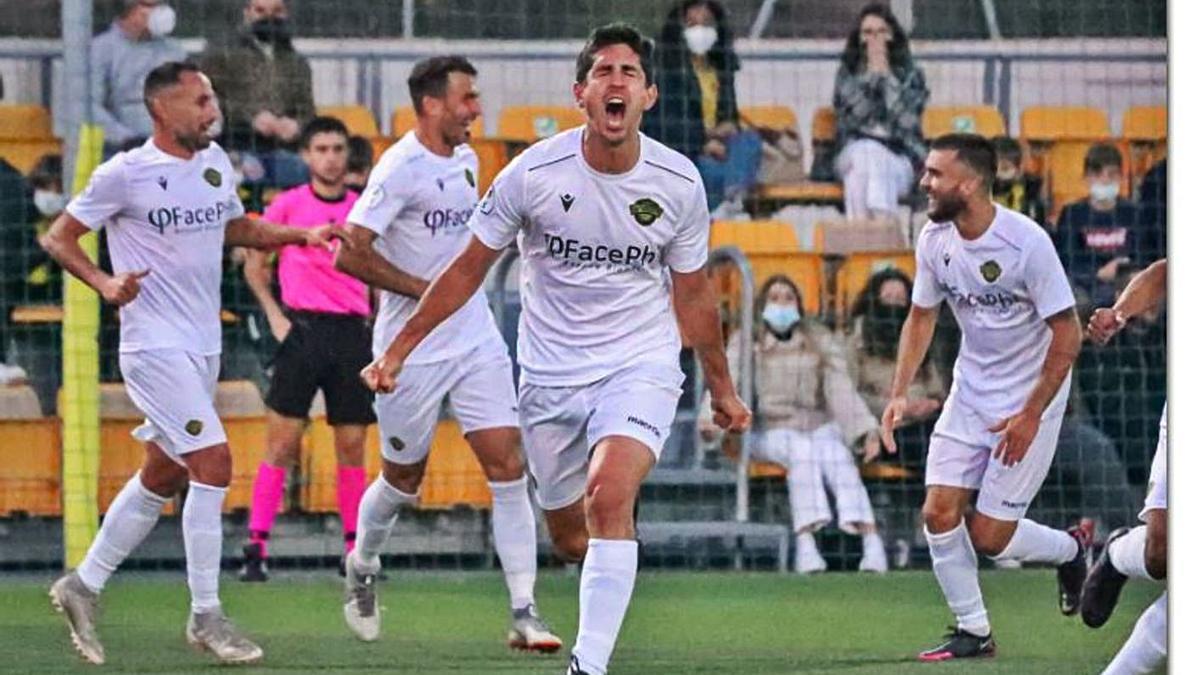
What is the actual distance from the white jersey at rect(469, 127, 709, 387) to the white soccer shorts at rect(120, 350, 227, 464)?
1.35 meters

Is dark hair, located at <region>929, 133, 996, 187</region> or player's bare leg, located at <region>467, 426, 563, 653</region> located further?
dark hair, located at <region>929, 133, 996, 187</region>

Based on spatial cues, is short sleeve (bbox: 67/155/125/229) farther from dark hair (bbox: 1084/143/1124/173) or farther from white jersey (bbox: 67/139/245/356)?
dark hair (bbox: 1084/143/1124/173)

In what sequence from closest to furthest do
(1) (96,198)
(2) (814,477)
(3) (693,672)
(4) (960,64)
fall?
(3) (693,672) < (1) (96,198) < (2) (814,477) < (4) (960,64)

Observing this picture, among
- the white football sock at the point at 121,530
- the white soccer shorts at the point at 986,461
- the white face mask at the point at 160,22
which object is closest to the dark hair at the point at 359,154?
the white face mask at the point at 160,22

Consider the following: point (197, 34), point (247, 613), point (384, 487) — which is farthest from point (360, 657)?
point (197, 34)

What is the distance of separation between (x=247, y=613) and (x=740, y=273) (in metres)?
2.75

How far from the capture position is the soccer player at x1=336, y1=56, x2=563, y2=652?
8531 millimetres

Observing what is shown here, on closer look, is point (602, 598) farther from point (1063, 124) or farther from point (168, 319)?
point (1063, 124)

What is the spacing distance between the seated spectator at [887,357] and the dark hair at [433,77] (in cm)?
297

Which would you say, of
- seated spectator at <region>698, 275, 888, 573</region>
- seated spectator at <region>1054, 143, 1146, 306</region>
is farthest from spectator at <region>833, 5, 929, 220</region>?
seated spectator at <region>1054, 143, 1146, 306</region>

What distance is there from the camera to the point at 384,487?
8688 millimetres

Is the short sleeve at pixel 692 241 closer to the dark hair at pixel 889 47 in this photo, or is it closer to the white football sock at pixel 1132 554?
the white football sock at pixel 1132 554

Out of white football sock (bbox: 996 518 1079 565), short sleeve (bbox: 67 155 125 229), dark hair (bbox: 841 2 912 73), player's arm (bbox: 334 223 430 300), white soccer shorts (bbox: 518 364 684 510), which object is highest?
dark hair (bbox: 841 2 912 73)

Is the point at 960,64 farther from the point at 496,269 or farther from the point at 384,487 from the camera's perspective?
the point at 384,487
